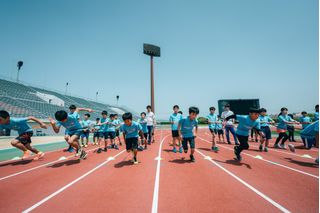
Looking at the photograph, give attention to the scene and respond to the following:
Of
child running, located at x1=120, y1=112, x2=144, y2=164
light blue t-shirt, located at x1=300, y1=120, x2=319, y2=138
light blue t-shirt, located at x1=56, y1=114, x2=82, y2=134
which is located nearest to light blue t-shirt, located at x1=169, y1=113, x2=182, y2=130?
child running, located at x1=120, y1=112, x2=144, y2=164

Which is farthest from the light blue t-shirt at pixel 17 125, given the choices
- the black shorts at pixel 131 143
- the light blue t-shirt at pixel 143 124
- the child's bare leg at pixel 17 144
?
the light blue t-shirt at pixel 143 124

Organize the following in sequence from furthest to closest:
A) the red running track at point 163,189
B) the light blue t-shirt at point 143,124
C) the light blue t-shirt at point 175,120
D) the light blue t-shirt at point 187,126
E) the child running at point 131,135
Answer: the light blue t-shirt at point 143,124 < the light blue t-shirt at point 175,120 < the light blue t-shirt at point 187,126 < the child running at point 131,135 < the red running track at point 163,189

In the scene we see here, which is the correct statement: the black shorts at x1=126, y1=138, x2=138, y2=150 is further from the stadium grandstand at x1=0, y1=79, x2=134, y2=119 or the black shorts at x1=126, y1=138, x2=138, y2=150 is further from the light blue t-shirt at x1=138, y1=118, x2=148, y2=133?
the stadium grandstand at x1=0, y1=79, x2=134, y2=119

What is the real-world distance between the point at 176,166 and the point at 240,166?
1865 millimetres

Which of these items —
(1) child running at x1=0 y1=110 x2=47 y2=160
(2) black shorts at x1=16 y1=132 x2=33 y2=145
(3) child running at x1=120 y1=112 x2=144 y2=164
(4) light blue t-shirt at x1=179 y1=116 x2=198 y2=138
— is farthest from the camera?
(2) black shorts at x1=16 y1=132 x2=33 y2=145

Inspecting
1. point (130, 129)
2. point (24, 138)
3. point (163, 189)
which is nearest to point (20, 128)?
point (24, 138)

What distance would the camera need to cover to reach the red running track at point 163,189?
8.31 feet

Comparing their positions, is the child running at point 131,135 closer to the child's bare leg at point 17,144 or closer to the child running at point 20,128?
the child running at point 20,128

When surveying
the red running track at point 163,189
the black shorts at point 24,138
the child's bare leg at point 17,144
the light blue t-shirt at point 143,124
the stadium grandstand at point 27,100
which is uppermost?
the stadium grandstand at point 27,100

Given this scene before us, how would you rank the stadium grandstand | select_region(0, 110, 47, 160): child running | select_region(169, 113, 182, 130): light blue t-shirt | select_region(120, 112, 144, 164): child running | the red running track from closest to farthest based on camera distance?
the red running track, select_region(120, 112, 144, 164): child running, select_region(0, 110, 47, 160): child running, select_region(169, 113, 182, 130): light blue t-shirt, the stadium grandstand

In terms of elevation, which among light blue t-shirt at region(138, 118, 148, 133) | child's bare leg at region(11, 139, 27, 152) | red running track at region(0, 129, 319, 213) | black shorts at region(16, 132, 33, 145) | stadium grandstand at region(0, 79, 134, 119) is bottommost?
red running track at region(0, 129, 319, 213)

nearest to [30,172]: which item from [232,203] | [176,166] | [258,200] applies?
[176,166]

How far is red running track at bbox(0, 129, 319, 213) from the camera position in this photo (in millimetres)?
2533

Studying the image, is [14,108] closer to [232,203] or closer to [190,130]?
[190,130]
